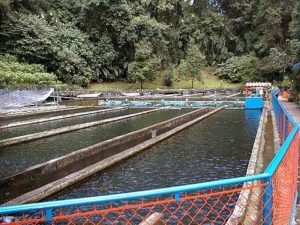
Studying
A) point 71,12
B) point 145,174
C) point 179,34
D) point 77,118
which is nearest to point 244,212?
point 145,174

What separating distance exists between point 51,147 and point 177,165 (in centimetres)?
465

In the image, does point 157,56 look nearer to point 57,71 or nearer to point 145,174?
point 57,71

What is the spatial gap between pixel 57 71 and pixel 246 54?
2873 centimetres

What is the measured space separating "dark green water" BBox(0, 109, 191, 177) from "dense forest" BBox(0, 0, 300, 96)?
18041mm

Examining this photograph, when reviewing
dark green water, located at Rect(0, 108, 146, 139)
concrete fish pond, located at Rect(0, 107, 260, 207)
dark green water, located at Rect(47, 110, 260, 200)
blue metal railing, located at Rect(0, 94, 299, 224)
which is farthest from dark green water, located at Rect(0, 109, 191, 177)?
blue metal railing, located at Rect(0, 94, 299, 224)

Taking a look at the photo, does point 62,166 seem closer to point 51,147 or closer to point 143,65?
point 51,147

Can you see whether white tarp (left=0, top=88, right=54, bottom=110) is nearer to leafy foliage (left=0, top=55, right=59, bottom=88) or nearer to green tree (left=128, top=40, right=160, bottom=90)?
leafy foliage (left=0, top=55, right=59, bottom=88)

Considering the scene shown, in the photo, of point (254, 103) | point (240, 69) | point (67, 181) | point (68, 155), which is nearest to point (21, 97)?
point (254, 103)

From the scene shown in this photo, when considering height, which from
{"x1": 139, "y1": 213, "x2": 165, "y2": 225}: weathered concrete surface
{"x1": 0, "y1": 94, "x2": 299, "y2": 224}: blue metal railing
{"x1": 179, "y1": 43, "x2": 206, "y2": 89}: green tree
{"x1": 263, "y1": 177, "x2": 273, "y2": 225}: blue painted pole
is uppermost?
{"x1": 179, "y1": 43, "x2": 206, "y2": 89}: green tree

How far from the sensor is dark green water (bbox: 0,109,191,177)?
9.54 meters

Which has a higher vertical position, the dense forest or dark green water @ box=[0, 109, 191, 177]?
the dense forest

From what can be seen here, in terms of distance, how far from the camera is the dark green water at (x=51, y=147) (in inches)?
375

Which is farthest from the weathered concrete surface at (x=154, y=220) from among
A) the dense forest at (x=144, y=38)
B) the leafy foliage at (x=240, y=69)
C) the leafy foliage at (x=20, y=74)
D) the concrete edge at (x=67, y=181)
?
the leafy foliage at (x=240, y=69)

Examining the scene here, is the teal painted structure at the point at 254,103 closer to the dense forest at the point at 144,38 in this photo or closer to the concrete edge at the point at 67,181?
the dense forest at the point at 144,38
